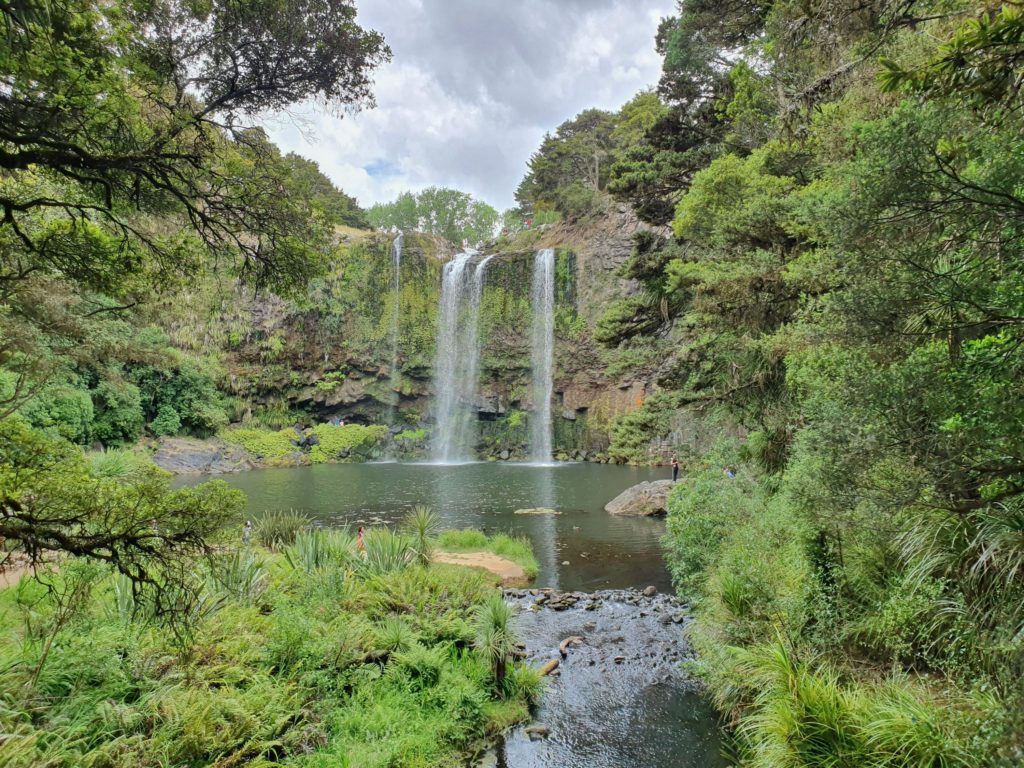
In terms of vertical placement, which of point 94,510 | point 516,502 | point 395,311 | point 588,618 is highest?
point 395,311

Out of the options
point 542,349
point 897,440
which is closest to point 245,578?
point 897,440

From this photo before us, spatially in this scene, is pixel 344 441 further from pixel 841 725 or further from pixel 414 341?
pixel 841 725

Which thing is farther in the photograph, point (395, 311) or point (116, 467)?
point (395, 311)

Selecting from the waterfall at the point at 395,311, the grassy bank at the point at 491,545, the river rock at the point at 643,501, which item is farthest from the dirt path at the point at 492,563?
the waterfall at the point at 395,311

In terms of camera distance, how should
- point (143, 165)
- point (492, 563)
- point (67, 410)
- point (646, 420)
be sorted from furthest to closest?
1. point (67, 410)
2. point (646, 420)
3. point (492, 563)
4. point (143, 165)

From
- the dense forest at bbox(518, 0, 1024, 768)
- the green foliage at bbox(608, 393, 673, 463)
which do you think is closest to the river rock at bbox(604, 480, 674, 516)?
the green foliage at bbox(608, 393, 673, 463)

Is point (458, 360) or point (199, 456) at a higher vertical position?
point (458, 360)

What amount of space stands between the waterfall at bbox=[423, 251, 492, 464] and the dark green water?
5.20m

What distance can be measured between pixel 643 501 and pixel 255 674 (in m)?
15.2

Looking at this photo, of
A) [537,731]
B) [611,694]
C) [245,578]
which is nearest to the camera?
[537,731]

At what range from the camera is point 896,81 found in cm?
257

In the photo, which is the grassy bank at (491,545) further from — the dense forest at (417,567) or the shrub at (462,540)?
the dense forest at (417,567)

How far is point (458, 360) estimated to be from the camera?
1574 inches

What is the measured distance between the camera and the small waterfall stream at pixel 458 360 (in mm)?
39375
